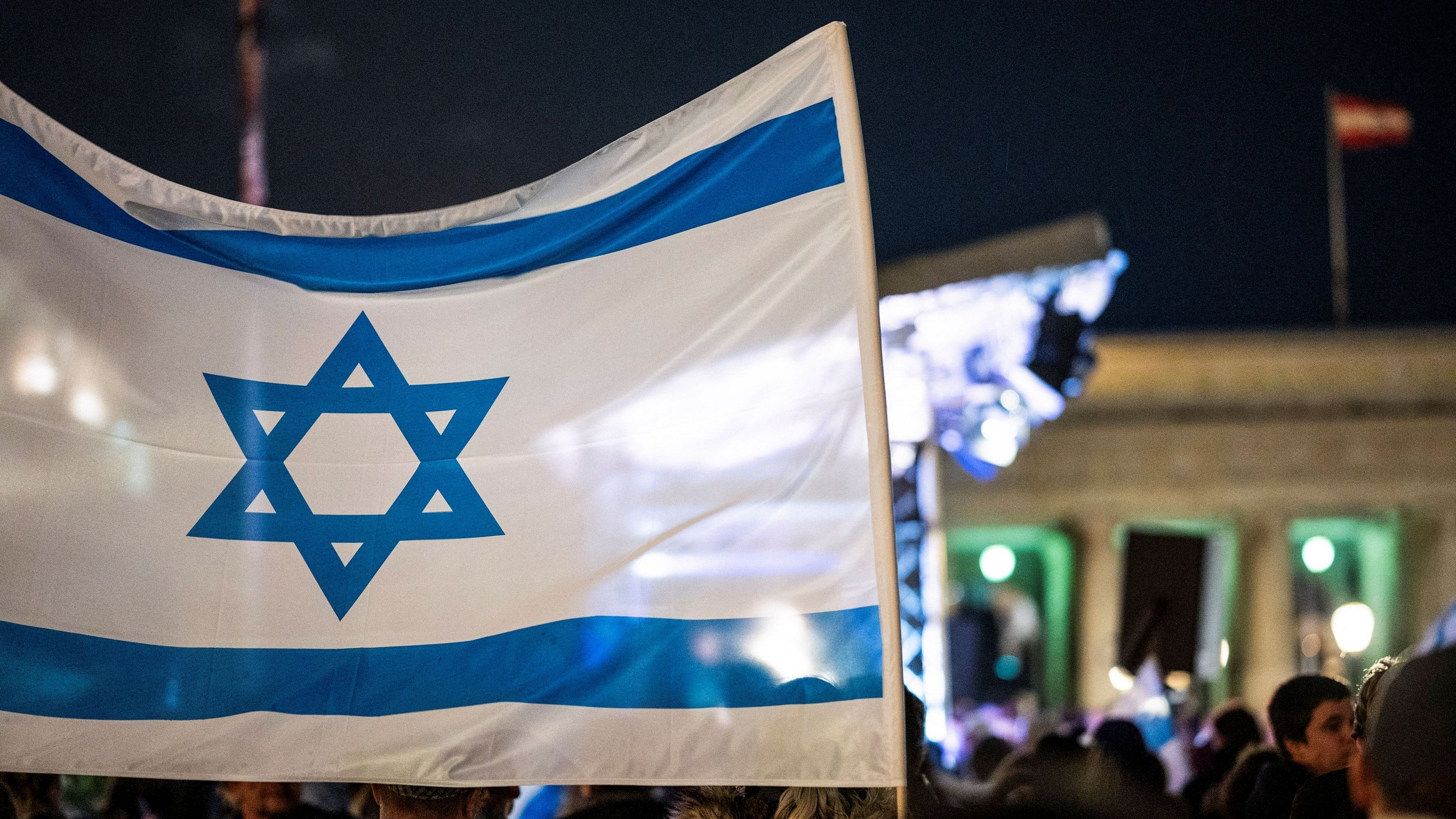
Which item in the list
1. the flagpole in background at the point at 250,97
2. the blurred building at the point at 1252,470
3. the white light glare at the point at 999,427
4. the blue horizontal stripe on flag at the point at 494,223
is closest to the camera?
the blue horizontal stripe on flag at the point at 494,223

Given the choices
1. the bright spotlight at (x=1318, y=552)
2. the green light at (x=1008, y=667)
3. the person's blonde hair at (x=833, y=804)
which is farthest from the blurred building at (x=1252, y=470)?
the person's blonde hair at (x=833, y=804)

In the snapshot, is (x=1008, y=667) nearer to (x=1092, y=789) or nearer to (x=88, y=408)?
(x=1092, y=789)

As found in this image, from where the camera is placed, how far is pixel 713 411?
12.9 feet

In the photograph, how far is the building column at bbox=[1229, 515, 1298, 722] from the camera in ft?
139

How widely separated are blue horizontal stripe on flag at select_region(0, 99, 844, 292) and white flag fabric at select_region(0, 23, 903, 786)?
1cm

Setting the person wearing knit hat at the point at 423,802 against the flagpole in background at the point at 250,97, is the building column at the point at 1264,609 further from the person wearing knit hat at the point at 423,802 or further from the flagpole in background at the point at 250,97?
the person wearing knit hat at the point at 423,802

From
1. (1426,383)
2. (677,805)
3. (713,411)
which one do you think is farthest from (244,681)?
(1426,383)

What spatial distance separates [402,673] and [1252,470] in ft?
142

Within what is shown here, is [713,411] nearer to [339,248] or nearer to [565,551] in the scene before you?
[565,551]

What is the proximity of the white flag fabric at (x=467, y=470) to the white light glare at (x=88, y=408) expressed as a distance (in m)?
0.03

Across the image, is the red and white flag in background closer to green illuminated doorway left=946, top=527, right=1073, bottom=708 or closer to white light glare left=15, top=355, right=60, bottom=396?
green illuminated doorway left=946, top=527, right=1073, bottom=708

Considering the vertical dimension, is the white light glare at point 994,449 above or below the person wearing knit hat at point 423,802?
above

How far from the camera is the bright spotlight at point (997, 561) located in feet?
141

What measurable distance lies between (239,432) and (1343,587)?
50023mm
